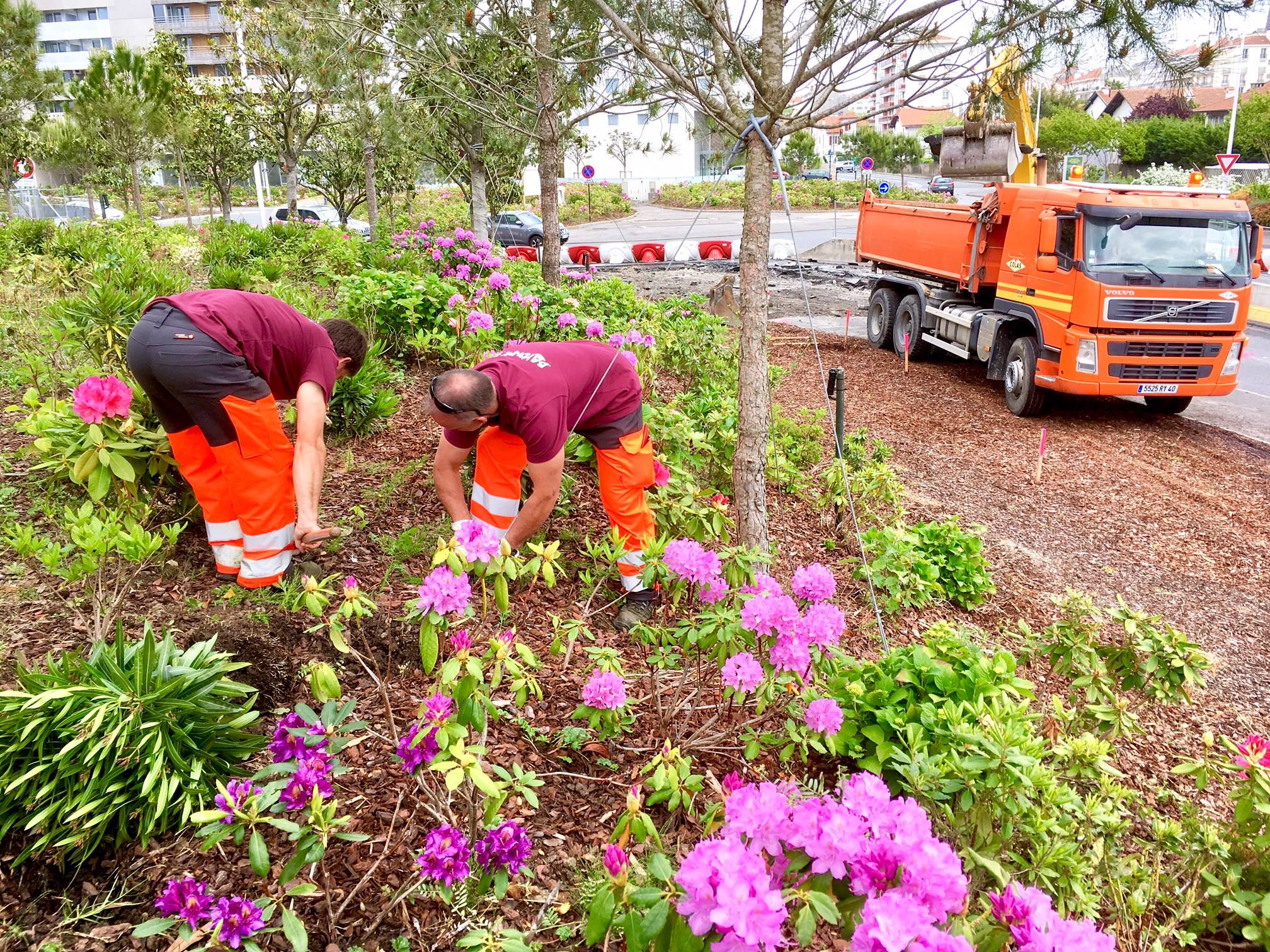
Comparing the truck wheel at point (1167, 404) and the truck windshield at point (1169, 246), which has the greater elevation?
the truck windshield at point (1169, 246)

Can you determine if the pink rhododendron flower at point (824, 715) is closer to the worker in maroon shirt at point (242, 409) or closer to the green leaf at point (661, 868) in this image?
the green leaf at point (661, 868)

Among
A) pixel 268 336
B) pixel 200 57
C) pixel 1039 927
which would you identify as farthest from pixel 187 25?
pixel 1039 927

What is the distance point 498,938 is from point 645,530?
1.98m

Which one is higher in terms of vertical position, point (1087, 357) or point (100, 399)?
point (100, 399)

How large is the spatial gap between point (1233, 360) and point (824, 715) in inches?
318

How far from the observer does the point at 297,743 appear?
1.88 metres

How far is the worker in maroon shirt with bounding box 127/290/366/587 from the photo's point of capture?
312 cm

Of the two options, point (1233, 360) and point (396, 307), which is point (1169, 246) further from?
point (396, 307)

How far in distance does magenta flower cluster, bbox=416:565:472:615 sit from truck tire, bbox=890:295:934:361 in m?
9.93

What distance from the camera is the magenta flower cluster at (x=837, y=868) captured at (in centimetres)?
122

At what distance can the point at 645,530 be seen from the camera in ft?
11.8

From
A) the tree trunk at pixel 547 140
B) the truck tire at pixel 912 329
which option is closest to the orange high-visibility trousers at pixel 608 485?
the tree trunk at pixel 547 140

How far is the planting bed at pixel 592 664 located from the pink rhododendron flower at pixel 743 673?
0.09 m

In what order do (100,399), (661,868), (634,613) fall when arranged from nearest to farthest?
(661,868) < (100,399) < (634,613)
